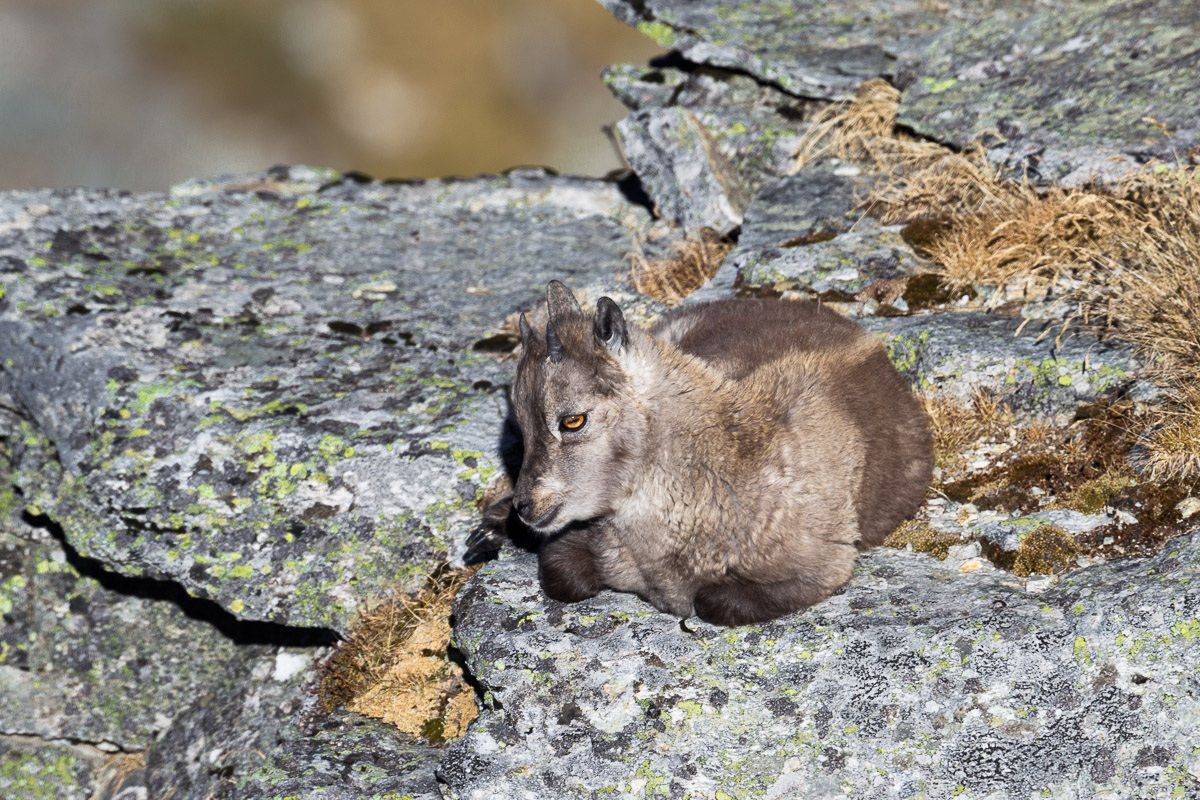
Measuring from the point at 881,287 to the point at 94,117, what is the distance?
36.1m

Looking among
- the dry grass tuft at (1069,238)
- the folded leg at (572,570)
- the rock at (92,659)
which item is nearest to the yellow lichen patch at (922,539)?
the dry grass tuft at (1069,238)

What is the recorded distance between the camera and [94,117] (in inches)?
1535

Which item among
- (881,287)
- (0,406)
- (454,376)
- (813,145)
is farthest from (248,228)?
(881,287)

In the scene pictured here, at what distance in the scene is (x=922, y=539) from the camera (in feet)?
24.8

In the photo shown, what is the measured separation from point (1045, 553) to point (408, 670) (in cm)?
419

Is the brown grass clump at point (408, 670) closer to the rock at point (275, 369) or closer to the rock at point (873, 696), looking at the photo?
the rock at point (275, 369)

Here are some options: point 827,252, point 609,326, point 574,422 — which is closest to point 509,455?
point 574,422

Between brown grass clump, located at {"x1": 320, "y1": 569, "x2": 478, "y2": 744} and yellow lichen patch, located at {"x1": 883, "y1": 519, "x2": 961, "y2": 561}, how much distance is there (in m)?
2.96

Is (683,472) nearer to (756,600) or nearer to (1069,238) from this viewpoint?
(756,600)

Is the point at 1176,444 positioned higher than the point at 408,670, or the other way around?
the point at 408,670

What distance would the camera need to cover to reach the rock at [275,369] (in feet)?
28.2

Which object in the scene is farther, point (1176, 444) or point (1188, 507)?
point (1176, 444)

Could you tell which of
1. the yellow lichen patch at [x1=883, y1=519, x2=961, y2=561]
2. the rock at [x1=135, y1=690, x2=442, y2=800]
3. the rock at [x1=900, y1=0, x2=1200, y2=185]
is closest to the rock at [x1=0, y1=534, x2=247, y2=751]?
the rock at [x1=135, y1=690, x2=442, y2=800]

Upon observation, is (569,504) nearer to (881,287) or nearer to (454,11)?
(881,287)
